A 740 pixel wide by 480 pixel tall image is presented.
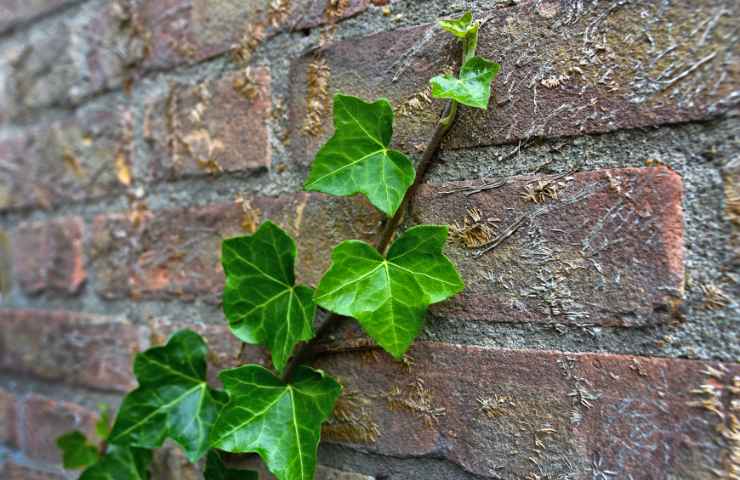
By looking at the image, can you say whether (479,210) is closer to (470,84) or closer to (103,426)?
(470,84)

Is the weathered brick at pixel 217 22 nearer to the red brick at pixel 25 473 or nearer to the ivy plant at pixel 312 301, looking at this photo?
the ivy plant at pixel 312 301

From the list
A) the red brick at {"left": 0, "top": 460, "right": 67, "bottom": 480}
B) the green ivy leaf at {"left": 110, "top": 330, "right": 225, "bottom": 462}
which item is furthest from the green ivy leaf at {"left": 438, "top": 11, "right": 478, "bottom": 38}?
the red brick at {"left": 0, "top": 460, "right": 67, "bottom": 480}

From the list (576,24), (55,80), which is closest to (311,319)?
(576,24)

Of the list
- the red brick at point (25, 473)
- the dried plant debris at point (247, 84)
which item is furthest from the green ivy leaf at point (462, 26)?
the red brick at point (25, 473)

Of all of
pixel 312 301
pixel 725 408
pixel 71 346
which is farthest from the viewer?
pixel 71 346

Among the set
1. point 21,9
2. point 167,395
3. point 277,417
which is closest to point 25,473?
point 167,395

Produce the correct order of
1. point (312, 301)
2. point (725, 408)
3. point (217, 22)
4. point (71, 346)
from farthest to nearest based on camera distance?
point (71, 346)
point (217, 22)
point (312, 301)
point (725, 408)

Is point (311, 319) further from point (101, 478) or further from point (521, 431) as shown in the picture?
point (101, 478)
